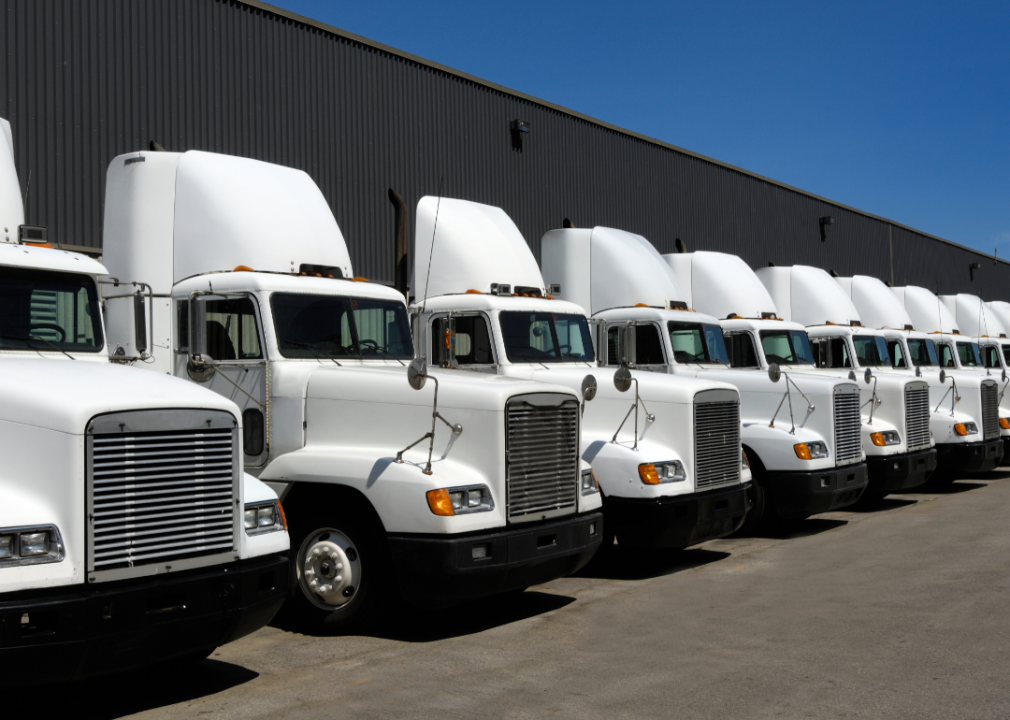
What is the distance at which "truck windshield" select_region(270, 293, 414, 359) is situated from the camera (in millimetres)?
8680

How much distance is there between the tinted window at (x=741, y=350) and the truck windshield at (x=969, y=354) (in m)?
10.4

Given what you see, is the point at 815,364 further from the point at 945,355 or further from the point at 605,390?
the point at 945,355

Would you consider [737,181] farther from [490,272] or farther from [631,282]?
[490,272]

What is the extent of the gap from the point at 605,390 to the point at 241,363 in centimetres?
385

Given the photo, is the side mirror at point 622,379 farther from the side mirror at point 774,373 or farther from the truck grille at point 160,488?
the truck grille at point 160,488

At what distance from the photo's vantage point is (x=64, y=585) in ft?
17.6

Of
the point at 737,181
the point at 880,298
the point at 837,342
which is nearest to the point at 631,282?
the point at 837,342

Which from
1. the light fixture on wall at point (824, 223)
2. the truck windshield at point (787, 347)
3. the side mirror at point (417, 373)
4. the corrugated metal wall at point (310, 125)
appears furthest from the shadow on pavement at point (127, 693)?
the light fixture on wall at point (824, 223)

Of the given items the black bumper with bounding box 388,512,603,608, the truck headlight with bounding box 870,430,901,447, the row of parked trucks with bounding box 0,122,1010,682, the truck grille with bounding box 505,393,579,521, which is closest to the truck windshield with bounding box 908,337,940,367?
the truck headlight with bounding box 870,430,901,447

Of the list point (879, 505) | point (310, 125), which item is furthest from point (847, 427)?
point (310, 125)

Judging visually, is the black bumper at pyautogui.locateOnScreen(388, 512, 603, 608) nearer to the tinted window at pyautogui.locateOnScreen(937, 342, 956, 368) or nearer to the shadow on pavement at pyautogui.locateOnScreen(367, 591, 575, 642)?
the shadow on pavement at pyautogui.locateOnScreen(367, 591, 575, 642)

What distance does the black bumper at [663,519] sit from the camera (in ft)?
32.2

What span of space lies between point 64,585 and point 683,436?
6.37 m

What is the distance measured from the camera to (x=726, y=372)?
527 inches
